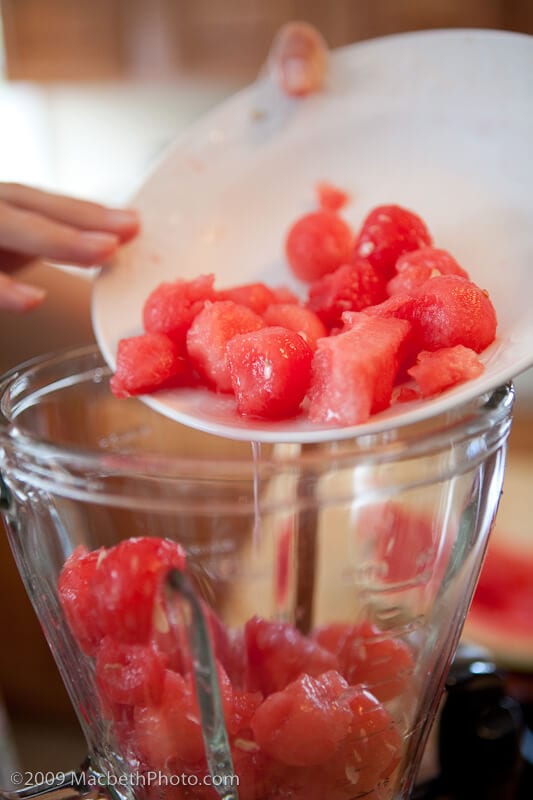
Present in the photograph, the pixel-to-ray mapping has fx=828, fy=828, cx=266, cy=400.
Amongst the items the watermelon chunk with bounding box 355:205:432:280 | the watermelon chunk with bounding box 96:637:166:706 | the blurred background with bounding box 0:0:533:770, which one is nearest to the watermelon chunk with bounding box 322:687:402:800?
the watermelon chunk with bounding box 96:637:166:706

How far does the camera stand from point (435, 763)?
72 cm

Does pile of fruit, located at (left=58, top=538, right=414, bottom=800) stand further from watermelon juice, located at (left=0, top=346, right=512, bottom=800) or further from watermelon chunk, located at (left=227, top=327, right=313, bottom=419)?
watermelon chunk, located at (left=227, top=327, right=313, bottom=419)

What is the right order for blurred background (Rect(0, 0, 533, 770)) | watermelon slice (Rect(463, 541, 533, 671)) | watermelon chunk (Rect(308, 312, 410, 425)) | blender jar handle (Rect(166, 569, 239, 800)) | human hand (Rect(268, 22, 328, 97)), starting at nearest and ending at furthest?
blender jar handle (Rect(166, 569, 239, 800)), watermelon chunk (Rect(308, 312, 410, 425)), human hand (Rect(268, 22, 328, 97)), watermelon slice (Rect(463, 541, 533, 671)), blurred background (Rect(0, 0, 533, 770))

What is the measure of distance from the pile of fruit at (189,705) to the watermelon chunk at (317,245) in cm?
36

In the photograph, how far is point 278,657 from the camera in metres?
0.57

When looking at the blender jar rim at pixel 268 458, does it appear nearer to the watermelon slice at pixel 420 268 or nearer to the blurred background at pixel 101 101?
the watermelon slice at pixel 420 268

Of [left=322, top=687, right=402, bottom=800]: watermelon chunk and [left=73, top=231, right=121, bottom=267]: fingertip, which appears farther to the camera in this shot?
[left=73, top=231, right=121, bottom=267]: fingertip

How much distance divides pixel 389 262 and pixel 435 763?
1.44 feet

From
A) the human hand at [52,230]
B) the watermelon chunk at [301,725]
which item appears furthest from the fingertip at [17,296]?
the watermelon chunk at [301,725]

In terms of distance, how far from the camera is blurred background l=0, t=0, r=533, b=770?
4.44 ft

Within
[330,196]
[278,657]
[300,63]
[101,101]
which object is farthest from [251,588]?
[101,101]

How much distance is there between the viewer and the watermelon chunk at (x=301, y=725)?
49 cm

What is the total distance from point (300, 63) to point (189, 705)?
677mm

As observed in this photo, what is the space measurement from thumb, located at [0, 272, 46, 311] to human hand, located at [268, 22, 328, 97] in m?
0.35
